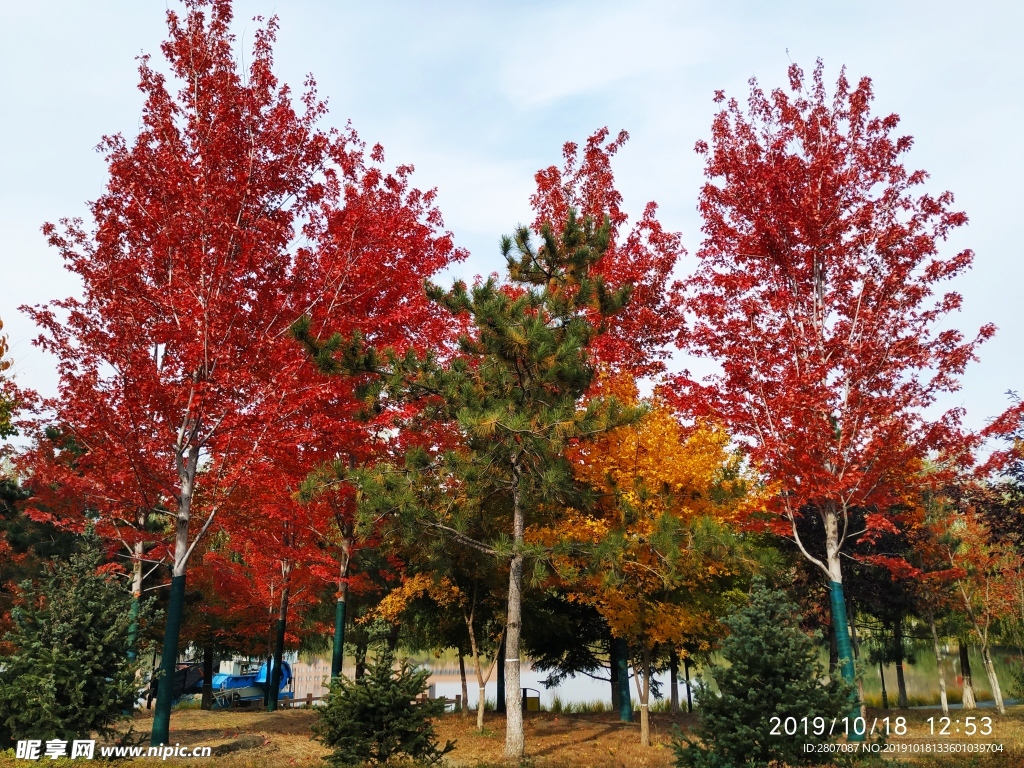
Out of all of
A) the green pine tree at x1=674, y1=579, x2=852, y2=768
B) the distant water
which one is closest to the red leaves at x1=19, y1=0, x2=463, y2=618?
the green pine tree at x1=674, y1=579, x2=852, y2=768

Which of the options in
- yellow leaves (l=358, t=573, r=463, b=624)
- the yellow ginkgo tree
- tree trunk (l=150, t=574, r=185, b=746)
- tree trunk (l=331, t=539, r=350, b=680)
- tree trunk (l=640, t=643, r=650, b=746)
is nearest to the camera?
tree trunk (l=150, t=574, r=185, b=746)

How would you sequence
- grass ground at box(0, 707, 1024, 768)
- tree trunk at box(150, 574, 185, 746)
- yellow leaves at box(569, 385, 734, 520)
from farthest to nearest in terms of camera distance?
1. yellow leaves at box(569, 385, 734, 520)
2. tree trunk at box(150, 574, 185, 746)
3. grass ground at box(0, 707, 1024, 768)

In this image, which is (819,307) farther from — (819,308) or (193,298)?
(193,298)

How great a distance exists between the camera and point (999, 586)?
26.5 meters

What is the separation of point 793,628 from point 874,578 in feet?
55.6

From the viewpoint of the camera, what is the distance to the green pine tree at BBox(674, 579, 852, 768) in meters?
8.69

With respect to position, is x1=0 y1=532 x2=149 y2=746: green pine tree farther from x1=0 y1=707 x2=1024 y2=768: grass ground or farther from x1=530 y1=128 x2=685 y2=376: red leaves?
x1=530 y1=128 x2=685 y2=376: red leaves

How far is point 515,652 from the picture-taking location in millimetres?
13562

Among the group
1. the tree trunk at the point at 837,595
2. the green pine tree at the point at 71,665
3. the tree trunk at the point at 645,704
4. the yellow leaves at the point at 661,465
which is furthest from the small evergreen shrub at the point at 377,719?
the tree trunk at the point at 837,595

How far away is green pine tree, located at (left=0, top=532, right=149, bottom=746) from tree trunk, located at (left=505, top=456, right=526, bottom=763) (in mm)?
6305

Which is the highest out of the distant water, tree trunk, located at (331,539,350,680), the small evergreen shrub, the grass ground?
tree trunk, located at (331,539,350,680)

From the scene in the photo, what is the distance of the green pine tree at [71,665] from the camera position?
32.9 ft

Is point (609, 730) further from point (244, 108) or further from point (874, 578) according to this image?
point (244, 108)

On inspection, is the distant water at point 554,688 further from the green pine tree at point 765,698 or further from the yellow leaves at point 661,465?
the green pine tree at point 765,698
